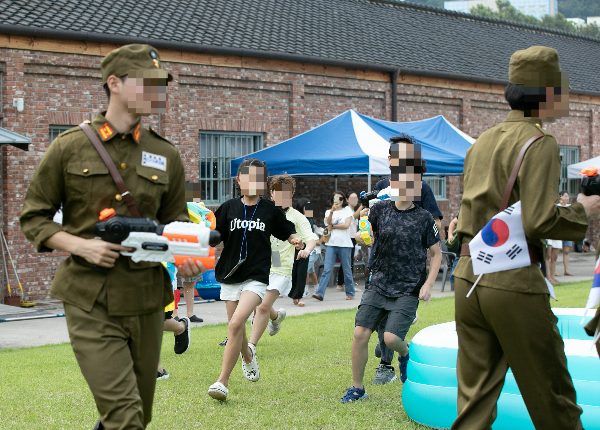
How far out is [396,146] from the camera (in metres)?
5.73

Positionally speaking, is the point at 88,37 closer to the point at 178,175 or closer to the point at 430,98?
the point at 430,98

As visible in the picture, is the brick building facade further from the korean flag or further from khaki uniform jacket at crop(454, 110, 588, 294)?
the korean flag

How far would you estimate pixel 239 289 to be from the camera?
609cm

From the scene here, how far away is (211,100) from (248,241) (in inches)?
421

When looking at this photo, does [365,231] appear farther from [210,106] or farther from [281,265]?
[210,106]

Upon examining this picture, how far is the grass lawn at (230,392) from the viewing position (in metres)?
5.13

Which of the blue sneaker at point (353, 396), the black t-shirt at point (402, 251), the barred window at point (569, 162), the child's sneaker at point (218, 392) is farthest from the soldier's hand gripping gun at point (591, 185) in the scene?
the barred window at point (569, 162)

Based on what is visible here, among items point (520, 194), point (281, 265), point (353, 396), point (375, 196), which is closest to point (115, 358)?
point (520, 194)

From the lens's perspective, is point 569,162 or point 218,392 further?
point 569,162

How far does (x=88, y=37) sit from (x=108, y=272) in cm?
1245

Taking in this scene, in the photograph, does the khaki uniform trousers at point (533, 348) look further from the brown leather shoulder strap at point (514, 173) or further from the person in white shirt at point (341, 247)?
the person in white shirt at point (341, 247)

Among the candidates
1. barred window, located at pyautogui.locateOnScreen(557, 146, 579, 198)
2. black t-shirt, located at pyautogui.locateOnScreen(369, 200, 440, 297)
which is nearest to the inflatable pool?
black t-shirt, located at pyautogui.locateOnScreen(369, 200, 440, 297)

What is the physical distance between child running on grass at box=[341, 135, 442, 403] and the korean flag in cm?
245

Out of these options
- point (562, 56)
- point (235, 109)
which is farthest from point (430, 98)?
point (562, 56)
